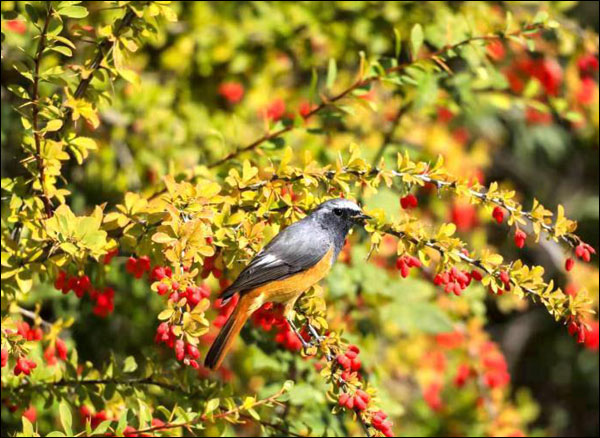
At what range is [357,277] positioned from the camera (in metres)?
3.93

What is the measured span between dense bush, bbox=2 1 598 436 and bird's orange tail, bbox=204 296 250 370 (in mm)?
104

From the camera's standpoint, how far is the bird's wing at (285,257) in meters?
2.77

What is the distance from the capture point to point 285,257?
113 inches

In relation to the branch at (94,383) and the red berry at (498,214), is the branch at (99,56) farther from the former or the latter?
the red berry at (498,214)

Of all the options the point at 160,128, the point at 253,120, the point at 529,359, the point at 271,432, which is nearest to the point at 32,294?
the point at 160,128

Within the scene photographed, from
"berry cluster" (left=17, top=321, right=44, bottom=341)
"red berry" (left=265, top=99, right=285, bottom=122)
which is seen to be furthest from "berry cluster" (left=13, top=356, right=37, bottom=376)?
"red berry" (left=265, top=99, right=285, bottom=122)

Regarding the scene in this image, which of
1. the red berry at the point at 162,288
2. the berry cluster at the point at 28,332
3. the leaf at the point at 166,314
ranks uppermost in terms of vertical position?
the red berry at the point at 162,288

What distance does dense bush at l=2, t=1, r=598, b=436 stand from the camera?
265 centimetres

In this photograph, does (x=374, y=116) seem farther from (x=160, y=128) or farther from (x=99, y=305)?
(x=99, y=305)

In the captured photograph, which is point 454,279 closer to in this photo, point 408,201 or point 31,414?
point 408,201

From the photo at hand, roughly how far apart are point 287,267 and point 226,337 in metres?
0.32

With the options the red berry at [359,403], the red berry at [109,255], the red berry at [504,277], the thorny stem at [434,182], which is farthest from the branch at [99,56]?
the red berry at [504,277]

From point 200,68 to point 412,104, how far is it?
1.47 meters

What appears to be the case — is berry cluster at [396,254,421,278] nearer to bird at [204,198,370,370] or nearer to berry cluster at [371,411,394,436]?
bird at [204,198,370,370]
